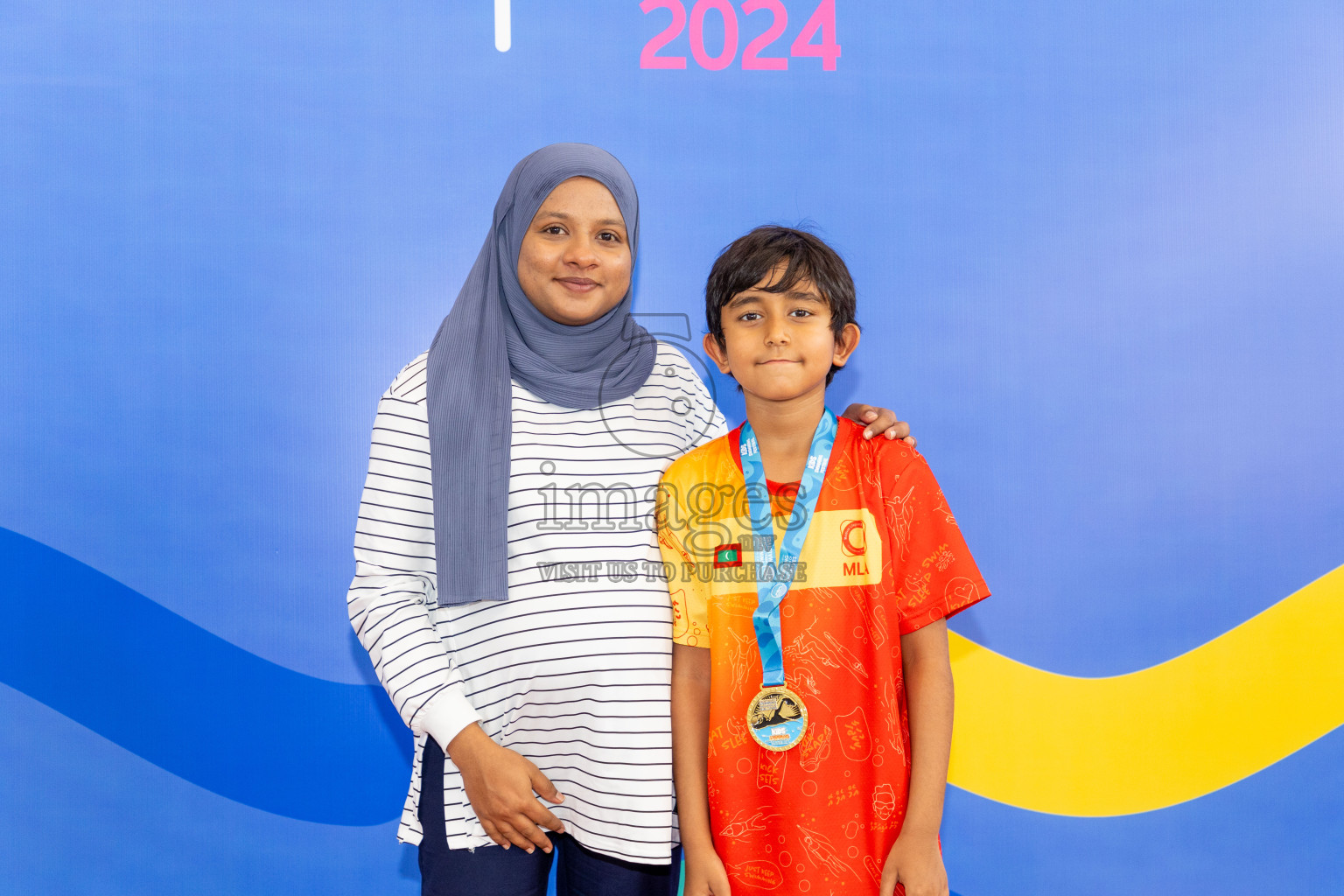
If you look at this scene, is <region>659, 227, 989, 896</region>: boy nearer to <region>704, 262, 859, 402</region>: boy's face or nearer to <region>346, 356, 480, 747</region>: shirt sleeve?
<region>704, 262, 859, 402</region>: boy's face

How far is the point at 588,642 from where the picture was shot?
1.23 m

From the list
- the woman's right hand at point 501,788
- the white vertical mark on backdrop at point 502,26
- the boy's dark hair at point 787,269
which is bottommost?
the woman's right hand at point 501,788

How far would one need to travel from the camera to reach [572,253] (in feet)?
4.26

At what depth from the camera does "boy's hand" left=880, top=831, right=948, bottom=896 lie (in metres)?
1.15

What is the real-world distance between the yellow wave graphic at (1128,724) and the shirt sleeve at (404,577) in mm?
1284

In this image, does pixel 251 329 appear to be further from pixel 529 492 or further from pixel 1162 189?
pixel 1162 189

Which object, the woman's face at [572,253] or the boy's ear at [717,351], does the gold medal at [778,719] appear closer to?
the boy's ear at [717,351]

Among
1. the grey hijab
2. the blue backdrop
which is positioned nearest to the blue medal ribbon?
the grey hijab

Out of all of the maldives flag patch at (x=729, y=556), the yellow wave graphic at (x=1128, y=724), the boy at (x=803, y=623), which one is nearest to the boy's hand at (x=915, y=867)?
the boy at (x=803, y=623)

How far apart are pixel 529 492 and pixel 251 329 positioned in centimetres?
109

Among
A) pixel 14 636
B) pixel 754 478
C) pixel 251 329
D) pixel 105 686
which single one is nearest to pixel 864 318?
pixel 754 478

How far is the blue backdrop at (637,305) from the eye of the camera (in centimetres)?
192

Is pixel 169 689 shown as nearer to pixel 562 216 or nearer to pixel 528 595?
pixel 528 595

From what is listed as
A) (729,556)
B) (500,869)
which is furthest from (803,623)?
(500,869)
